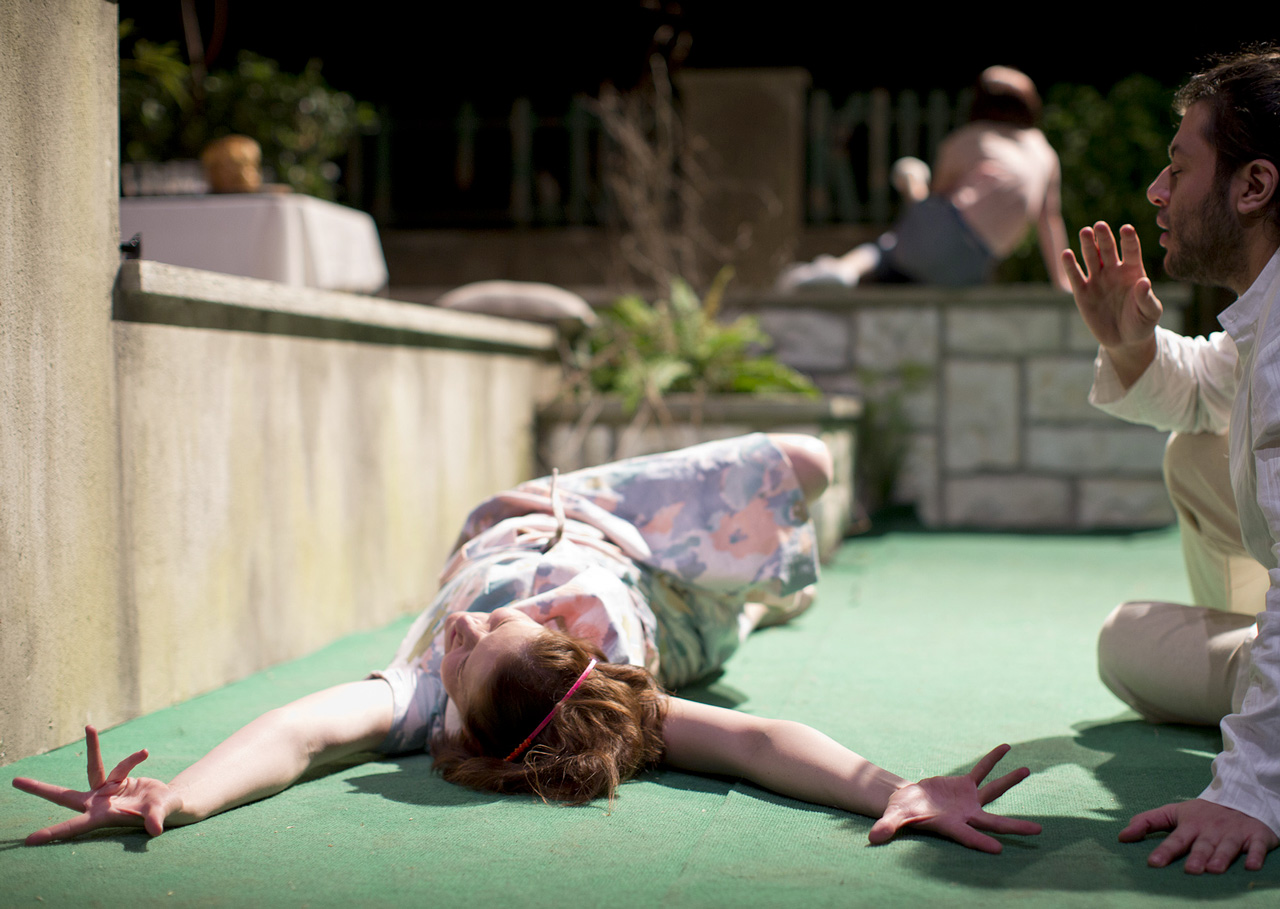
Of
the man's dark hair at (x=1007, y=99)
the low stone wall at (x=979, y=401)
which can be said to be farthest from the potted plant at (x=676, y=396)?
the man's dark hair at (x=1007, y=99)

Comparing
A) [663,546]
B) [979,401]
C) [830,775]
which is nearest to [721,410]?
[979,401]

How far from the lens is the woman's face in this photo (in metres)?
1.78

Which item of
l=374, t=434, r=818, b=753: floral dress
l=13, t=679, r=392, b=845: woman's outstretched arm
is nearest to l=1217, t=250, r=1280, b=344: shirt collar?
l=374, t=434, r=818, b=753: floral dress

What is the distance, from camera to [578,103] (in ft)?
28.1

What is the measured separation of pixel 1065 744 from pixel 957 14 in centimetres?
786

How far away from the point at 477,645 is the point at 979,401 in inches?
166

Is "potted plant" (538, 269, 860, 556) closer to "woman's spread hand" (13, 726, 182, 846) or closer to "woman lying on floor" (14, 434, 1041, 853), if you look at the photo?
"woman lying on floor" (14, 434, 1041, 853)

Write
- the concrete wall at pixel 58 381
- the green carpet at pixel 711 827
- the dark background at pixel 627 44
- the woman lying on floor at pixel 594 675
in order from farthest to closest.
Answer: the dark background at pixel 627 44 → the concrete wall at pixel 58 381 → the woman lying on floor at pixel 594 675 → the green carpet at pixel 711 827

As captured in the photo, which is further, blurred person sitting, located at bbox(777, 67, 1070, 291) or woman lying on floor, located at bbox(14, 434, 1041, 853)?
blurred person sitting, located at bbox(777, 67, 1070, 291)

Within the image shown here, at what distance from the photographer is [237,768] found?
173 centimetres

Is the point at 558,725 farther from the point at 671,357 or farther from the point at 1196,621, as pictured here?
the point at 671,357

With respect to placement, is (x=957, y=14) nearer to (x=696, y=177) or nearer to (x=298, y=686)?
(x=696, y=177)

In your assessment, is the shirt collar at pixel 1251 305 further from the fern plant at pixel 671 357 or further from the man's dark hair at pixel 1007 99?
the man's dark hair at pixel 1007 99

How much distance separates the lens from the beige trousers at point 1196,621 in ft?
6.88
